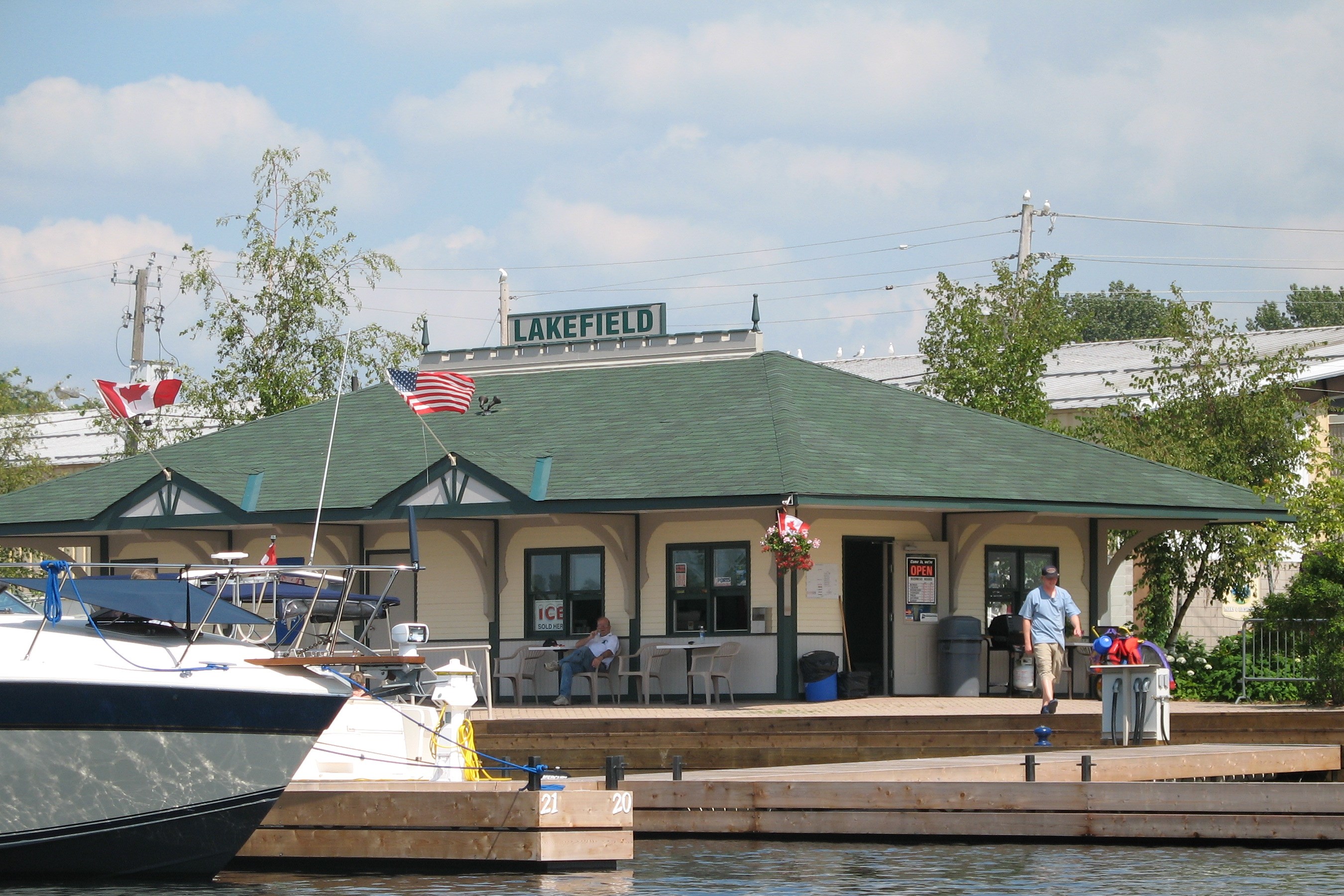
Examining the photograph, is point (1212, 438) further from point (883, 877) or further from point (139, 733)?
point (139, 733)

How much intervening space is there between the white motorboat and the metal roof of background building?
22.3m

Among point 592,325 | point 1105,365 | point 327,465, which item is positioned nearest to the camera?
point 327,465

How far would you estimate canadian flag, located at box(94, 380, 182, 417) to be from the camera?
68.1 ft

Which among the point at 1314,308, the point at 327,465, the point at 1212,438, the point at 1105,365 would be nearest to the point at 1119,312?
the point at 1314,308

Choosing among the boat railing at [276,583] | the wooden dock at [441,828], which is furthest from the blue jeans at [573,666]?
the wooden dock at [441,828]

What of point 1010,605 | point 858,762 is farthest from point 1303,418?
point 858,762

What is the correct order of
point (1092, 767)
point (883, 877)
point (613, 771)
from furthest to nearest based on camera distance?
point (1092, 767) < point (613, 771) < point (883, 877)

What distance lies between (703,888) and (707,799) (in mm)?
2381

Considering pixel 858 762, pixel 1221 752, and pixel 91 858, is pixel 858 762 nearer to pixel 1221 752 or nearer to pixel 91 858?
pixel 1221 752

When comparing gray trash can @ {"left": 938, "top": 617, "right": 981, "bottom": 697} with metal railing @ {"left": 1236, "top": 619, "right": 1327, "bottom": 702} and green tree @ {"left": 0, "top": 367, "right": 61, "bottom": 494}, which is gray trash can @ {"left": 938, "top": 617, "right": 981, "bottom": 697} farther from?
green tree @ {"left": 0, "top": 367, "right": 61, "bottom": 494}

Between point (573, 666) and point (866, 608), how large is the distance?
440 centimetres

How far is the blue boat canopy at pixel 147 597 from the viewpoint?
12.8m

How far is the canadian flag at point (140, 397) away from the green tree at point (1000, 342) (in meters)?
15.2

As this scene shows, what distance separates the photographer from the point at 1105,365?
4403 cm
